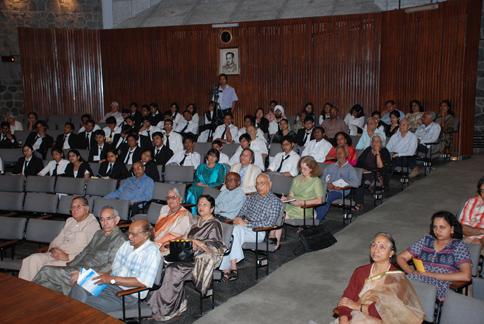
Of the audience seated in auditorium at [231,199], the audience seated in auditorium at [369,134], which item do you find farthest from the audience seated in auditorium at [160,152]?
the audience seated in auditorium at [369,134]

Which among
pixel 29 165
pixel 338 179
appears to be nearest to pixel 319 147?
pixel 338 179

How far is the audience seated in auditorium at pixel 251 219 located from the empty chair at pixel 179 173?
1.80 metres

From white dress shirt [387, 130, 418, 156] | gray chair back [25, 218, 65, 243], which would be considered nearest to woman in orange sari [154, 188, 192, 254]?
gray chair back [25, 218, 65, 243]

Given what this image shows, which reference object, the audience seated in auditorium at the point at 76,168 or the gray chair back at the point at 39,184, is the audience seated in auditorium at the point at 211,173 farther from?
the gray chair back at the point at 39,184

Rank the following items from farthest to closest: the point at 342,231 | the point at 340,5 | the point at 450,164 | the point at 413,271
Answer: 1. the point at 340,5
2. the point at 450,164
3. the point at 342,231
4. the point at 413,271

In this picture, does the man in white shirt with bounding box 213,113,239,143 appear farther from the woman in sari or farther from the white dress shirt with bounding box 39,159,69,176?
the woman in sari

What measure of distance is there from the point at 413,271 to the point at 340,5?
8.54m

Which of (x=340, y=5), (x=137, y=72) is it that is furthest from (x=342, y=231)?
(x=137, y=72)

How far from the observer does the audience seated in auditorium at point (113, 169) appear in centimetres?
720

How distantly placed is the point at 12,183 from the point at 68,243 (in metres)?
2.82

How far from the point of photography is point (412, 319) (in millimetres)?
3070

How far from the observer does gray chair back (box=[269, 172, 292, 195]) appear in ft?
20.6

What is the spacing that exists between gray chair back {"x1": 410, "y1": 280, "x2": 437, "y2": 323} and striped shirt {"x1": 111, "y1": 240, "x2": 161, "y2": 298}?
194 centimetres

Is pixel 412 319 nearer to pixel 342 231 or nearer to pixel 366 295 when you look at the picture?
pixel 366 295
